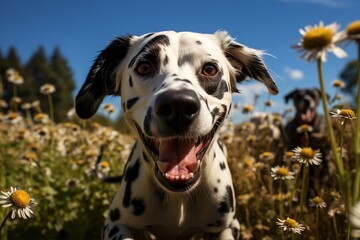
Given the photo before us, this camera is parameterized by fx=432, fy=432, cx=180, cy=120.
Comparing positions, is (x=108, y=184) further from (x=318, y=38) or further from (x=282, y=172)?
(x=318, y=38)

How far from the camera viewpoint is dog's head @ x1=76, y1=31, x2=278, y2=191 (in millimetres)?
2596

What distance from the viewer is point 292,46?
1491 millimetres

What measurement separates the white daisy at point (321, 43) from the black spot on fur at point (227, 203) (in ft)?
6.43

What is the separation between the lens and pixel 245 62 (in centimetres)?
361

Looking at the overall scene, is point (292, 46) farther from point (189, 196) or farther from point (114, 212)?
point (114, 212)

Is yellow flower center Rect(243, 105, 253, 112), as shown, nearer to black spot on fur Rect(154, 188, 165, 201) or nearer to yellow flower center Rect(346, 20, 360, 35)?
black spot on fur Rect(154, 188, 165, 201)

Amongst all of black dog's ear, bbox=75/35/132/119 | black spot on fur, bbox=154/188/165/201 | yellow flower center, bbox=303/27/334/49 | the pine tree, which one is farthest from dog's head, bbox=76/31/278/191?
the pine tree

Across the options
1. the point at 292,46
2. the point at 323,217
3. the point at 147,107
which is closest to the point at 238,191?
the point at 323,217

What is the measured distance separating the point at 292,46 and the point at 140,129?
165 centimetres

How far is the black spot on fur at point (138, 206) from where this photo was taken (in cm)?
315

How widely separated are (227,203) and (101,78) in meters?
1.44

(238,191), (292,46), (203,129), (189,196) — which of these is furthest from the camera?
(238,191)

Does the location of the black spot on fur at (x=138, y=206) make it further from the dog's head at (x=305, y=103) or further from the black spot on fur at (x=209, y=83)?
the dog's head at (x=305, y=103)

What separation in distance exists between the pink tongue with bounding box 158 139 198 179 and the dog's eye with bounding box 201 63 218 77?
0.52 metres
